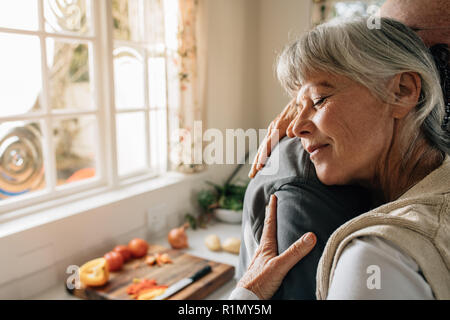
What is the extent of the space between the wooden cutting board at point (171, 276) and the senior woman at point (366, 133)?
68 cm

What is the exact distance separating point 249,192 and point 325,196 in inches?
7.9

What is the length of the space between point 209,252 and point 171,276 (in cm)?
34

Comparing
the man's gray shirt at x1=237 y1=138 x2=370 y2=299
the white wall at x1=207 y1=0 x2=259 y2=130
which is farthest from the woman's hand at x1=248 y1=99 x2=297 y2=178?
the white wall at x1=207 y1=0 x2=259 y2=130

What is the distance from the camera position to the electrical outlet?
2033 mm

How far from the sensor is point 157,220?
2076 mm

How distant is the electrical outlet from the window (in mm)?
215

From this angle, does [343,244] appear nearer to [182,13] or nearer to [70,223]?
[70,223]

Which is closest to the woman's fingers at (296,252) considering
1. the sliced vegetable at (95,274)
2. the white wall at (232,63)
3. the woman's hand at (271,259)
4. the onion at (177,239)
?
the woman's hand at (271,259)

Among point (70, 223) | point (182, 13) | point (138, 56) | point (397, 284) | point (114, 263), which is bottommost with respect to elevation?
point (114, 263)

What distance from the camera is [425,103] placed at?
83 centimetres

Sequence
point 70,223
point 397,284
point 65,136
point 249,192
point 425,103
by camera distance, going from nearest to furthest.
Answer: point 397,284 → point 425,103 → point 249,192 → point 70,223 → point 65,136

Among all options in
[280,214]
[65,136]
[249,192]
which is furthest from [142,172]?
[65,136]

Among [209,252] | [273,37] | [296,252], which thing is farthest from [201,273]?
[273,37]

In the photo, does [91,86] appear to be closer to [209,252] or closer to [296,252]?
[209,252]
